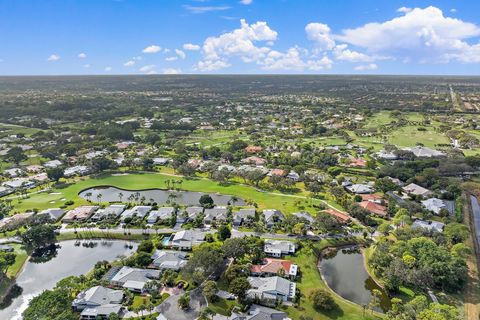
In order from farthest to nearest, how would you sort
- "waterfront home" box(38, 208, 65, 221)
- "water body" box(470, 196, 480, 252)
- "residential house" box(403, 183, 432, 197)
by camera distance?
"residential house" box(403, 183, 432, 197)
"waterfront home" box(38, 208, 65, 221)
"water body" box(470, 196, 480, 252)

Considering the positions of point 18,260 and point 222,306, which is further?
point 18,260

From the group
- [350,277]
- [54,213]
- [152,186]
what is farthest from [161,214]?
[350,277]

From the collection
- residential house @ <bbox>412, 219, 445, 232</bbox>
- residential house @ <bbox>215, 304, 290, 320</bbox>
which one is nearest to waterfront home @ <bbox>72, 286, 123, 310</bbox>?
residential house @ <bbox>215, 304, 290, 320</bbox>

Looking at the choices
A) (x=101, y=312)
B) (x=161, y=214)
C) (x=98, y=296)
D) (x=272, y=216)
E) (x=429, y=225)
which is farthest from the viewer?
(x=161, y=214)

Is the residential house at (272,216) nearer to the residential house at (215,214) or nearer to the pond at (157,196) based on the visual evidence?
the residential house at (215,214)

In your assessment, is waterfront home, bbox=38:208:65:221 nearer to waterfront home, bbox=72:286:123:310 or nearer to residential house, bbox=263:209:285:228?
waterfront home, bbox=72:286:123:310

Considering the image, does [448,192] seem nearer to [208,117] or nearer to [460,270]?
[460,270]

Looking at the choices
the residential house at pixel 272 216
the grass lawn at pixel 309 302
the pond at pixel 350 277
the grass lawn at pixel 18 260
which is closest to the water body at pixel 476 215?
the pond at pixel 350 277

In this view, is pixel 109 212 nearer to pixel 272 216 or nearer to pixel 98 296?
pixel 98 296
